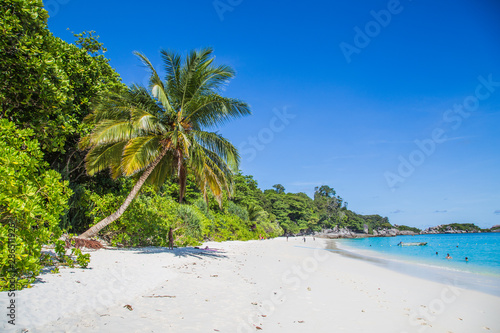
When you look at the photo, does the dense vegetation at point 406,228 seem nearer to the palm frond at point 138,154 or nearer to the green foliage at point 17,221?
the palm frond at point 138,154

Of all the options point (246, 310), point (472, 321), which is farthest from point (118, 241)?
point (472, 321)

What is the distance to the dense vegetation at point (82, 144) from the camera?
427 centimetres

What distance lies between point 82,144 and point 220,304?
687 centimetres

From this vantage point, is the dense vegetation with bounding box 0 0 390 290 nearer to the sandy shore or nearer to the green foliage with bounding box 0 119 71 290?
the green foliage with bounding box 0 119 71 290

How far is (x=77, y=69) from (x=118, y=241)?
679 centimetres

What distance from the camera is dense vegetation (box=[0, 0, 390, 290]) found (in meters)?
4.27

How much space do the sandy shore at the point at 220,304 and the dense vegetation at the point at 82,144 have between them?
81 centimetres

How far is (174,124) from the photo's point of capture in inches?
377

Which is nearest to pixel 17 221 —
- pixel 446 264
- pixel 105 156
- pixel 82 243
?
pixel 82 243

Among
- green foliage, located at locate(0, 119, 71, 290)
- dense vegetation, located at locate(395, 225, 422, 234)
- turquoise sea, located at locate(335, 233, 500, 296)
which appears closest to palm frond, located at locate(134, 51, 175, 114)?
green foliage, located at locate(0, 119, 71, 290)

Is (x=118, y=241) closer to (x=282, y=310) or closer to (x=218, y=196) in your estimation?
(x=218, y=196)

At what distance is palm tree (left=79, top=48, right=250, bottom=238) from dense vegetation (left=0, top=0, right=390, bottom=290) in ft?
0.13

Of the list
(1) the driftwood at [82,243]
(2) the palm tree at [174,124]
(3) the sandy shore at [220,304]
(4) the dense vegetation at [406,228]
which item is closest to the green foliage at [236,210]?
(2) the palm tree at [174,124]

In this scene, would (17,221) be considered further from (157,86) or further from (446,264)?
(446,264)
